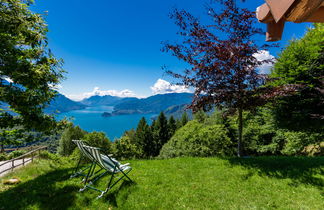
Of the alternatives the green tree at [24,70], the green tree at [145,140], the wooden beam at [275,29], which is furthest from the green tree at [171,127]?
the wooden beam at [275,29]

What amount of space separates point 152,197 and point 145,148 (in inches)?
1696

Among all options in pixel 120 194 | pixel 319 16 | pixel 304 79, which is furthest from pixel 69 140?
pixel 319 16

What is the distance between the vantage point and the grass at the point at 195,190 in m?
3.22

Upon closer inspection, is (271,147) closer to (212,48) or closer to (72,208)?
(212,48)

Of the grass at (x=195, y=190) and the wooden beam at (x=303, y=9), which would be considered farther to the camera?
the grass at (x=195, y=190)

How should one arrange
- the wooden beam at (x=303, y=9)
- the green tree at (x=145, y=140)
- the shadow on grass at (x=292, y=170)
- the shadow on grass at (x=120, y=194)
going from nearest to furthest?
the wooden beam at (x=303, y=9) → the shadow on grass at (x=120, y=194) → the shadow on grass at (x=292, y=170) → the green tree at (x=145, y=140)

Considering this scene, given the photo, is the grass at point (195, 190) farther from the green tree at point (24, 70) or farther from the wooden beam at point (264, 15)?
the wooden beam at point (264, 15)

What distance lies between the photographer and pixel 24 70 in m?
4.42

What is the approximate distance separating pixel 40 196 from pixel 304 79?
11260 mm

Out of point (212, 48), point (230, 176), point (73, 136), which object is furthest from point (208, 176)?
point (73, 136)

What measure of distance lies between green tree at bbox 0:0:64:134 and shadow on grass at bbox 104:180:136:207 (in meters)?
3.41

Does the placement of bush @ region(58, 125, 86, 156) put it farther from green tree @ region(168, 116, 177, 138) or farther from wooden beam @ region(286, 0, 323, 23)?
wooden beam @ region(286, 0, 323, 23)

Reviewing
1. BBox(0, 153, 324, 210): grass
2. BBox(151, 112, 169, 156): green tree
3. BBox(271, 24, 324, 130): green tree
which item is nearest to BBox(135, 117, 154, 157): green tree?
BBox(151, 112, 169, 156): green tree

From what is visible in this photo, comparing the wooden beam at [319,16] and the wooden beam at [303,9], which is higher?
the wooden beam at [319,16]
